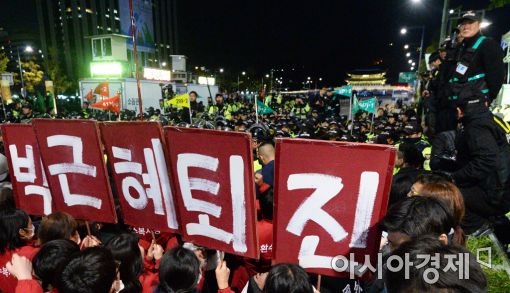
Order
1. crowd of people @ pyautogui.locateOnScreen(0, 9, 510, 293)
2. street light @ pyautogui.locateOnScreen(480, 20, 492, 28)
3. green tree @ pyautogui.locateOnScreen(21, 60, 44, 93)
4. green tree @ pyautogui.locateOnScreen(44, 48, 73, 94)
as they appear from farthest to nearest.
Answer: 1. green tree @ pyautogui.locateOnScreen(44, 48, 73, 94)
2. green tree @ pyautogui.locateOnScreen(21, 60, 44, 93)
3. street light @ pyautogui.locateOnScreen(480, 20, 492, 28)
4. crowd of people @ pyautogui.locateOnScreen(0, 9, 510, 293)

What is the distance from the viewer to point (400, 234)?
7.04ft

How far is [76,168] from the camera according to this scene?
331cm

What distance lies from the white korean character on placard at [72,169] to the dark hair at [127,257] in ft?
2.08

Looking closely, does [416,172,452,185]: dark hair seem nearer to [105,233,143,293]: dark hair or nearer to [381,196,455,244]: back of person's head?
[381,196,455,244]: back of person's head

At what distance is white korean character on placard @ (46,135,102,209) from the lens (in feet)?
10.7

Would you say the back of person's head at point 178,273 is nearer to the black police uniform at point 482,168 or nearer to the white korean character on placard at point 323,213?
the white korean character on placard at point 323,213

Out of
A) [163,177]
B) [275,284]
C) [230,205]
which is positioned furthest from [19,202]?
[275,284]

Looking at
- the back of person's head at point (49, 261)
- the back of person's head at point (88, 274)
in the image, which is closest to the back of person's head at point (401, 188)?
the back of person's head at point (88, 274)

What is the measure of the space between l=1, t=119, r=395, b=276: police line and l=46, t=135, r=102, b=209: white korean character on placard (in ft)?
0.03

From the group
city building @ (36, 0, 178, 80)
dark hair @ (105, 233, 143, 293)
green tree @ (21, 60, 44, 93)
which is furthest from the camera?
city building @ (36, 0, 178, 80)

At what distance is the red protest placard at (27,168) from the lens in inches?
145

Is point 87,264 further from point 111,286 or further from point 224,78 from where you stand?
point 224,78

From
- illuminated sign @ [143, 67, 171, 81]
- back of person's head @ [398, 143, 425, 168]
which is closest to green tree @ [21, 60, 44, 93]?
illuminated sign @ [143, 67, 171, 81]

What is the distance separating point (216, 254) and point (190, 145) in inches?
48.4
